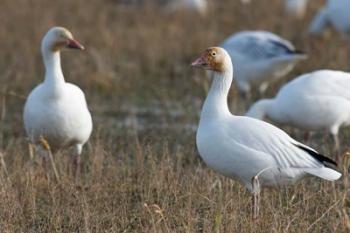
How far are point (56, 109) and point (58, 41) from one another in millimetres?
641

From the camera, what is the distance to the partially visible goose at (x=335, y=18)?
41.7 feet

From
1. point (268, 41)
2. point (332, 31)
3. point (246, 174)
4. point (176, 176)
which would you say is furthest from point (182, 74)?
point (246, 174)

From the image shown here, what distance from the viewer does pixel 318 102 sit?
26.1ft

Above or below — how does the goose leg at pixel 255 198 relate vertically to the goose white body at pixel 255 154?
below

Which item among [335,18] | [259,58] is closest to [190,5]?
[335,18]

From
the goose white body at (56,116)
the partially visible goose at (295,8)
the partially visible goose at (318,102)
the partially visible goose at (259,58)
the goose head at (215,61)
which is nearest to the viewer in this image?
the goose head at (215,61)

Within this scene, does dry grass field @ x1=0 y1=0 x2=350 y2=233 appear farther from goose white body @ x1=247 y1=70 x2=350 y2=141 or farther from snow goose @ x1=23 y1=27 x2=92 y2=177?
goose white body @ x1=247 y1=70 x2=350 y2=141

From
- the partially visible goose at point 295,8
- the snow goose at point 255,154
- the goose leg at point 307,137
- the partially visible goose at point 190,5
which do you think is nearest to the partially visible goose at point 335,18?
the partially visible goose at point 295,8

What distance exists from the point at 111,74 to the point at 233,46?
1.80 metres

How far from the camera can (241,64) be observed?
10.8 m

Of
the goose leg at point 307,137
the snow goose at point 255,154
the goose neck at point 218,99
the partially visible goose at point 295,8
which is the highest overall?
the goose neck at point 218,99

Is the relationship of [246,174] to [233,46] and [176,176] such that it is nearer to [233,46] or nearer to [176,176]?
[176,176]

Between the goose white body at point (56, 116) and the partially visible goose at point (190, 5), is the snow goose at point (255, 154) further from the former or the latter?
the partially visible goose at point (190, 5)

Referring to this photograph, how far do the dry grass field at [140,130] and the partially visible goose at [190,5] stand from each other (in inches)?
8.7
